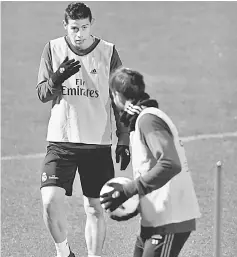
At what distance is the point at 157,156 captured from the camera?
19.4ft

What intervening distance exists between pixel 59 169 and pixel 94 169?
1.01 feet

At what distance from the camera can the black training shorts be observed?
789 cm

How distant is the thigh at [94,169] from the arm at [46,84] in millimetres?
566

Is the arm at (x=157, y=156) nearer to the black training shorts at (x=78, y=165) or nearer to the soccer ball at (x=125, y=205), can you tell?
the soccer ball at (x=125, y=205)

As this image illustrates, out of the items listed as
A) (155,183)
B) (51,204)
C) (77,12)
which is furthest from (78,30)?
(155,183)

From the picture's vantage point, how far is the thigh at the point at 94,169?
7953 millimetres

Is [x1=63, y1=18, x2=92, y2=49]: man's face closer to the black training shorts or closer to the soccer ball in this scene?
the black training shorts

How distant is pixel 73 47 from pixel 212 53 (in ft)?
28.2

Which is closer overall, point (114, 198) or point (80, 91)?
point (114, 198)

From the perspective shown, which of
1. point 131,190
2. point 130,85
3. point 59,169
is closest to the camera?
point 131,190

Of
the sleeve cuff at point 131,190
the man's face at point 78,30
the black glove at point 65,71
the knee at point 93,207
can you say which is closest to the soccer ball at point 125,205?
the sleeve cuff at point 131,190

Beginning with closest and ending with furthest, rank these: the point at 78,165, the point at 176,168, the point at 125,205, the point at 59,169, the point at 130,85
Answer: the point at 176,168 → the point at 130,85 → the point at 125,205 → the point at 59,169 → the point at 78,165

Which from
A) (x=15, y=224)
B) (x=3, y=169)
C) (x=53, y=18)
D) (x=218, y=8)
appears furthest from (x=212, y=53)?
(x=15, y=224)

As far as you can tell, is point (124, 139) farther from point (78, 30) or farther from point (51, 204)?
point (78, 30)
